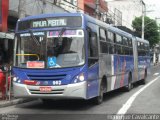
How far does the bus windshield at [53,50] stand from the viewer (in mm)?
13016

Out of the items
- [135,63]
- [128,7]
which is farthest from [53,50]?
[128,7]

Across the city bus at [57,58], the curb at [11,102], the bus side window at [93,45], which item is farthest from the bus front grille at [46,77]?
→ the curb at [11,102]

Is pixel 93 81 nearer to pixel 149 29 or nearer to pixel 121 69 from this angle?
pixel 121 69

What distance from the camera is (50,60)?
1305 cm

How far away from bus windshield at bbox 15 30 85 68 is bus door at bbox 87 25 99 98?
519 millimetres

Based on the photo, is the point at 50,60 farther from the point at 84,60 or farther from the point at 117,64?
the point at 117,64

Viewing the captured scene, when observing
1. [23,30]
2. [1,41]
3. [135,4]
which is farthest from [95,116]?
[135,4]

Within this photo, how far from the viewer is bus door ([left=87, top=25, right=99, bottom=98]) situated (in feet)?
44.0

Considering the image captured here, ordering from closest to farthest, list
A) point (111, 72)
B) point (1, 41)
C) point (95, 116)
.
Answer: point (95, 116), point (111, 72), point (1, 41)

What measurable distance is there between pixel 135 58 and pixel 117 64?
18.3 ft

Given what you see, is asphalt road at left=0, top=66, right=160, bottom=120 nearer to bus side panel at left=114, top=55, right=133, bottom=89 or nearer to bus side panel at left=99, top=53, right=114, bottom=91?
bus side panel at left=99, top=53, right=114, bottom=91

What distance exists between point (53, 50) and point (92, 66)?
144 cm

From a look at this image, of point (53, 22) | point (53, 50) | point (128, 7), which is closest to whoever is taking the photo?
point (53, 50)

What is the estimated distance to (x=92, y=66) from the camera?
539 inches
